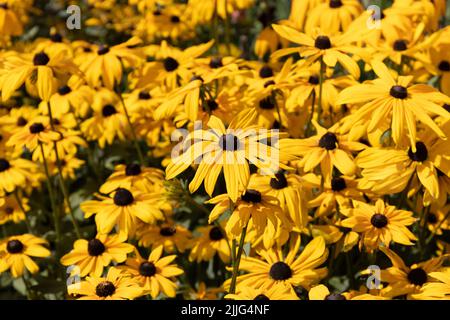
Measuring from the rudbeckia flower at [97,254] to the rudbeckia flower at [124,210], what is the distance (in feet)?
0.18

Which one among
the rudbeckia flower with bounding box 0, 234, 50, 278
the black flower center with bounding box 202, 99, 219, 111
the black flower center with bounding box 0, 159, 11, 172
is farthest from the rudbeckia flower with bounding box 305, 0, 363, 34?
the rudbeckia flower with bounding box 0, 234, 50, 278

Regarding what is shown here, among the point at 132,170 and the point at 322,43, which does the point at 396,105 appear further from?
the point at 132,170

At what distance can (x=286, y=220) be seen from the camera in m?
2.37

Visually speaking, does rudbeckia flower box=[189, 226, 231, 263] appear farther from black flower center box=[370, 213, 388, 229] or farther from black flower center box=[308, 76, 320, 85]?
black flower center box=[308, 76, 320, 85]

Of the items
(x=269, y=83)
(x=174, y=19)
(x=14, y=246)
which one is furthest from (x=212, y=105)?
(x=174, y=19)

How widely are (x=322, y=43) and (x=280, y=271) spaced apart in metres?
1.06

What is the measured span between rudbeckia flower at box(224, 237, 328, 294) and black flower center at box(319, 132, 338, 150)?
383mm

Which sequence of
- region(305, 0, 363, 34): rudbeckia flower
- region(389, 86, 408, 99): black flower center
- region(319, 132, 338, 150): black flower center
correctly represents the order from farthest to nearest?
region(305, 0, 363, 34): rudbeckia flower < region(319, 132, 338, 150): black flower center < region(389, 86, 408, 99): black flower center

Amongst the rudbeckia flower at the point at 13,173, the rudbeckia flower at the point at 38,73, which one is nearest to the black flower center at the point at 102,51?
the rudbeckia flower at the point at 38,73

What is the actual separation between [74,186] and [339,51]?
78.9 inches

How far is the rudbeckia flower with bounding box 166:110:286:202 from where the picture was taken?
2.03m
